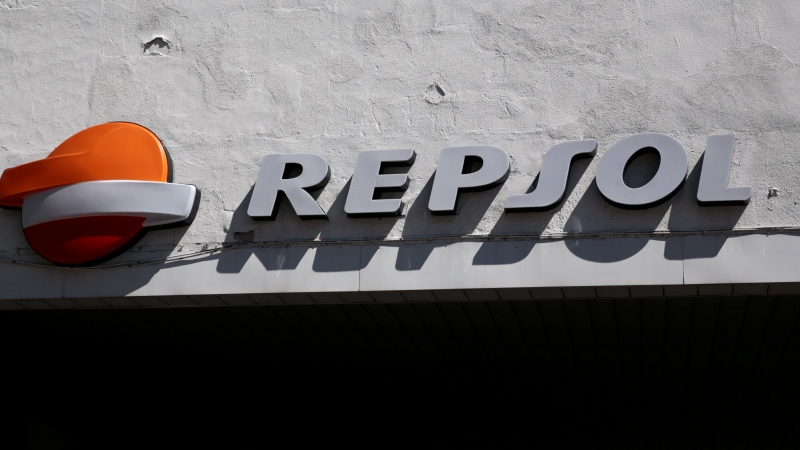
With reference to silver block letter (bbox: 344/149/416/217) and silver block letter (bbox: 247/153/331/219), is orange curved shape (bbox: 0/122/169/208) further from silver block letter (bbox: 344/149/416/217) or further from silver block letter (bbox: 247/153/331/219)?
silver block letter (bbox: 344/149/416/217)

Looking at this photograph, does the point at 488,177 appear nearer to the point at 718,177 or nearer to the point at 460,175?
the point at 460,175

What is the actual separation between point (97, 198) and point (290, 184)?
187cm

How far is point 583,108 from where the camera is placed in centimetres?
849

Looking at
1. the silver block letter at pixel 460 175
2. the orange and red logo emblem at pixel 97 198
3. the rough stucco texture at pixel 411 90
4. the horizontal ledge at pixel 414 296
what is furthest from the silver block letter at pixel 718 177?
the orange and red logo emblem at pixel 97 198

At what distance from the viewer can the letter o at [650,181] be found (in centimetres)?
788

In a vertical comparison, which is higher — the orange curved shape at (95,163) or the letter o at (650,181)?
the orange curved shape at (95,163)

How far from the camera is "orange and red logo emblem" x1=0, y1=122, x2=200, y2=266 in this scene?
8648mm

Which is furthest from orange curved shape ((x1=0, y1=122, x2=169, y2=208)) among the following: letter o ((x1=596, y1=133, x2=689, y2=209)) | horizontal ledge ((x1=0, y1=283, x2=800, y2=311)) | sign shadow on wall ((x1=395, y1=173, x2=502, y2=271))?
letter o ((x1=596, y1=133, x2=689, y2=209))

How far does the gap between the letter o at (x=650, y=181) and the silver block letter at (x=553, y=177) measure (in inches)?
9.3

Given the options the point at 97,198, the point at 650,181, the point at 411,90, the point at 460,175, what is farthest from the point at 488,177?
the point at 97,198

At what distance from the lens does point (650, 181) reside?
7969 mm

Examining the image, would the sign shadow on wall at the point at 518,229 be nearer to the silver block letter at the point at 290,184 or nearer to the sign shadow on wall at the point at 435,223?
the sign shadow on wall at the point at 435,223

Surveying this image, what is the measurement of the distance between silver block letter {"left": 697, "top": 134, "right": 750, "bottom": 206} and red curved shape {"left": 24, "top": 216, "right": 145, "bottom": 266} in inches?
208

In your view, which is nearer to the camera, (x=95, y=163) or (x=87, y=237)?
(x=87, y=237)
